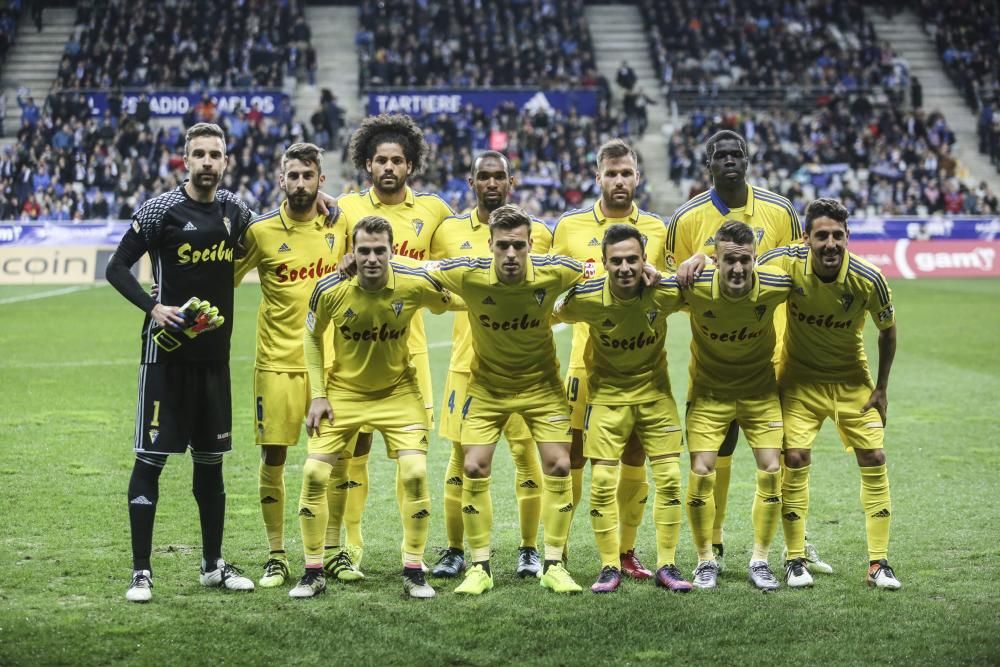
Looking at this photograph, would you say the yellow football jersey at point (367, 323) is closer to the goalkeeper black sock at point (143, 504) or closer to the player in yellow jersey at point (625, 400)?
the player in yellow jersey at point (625, 400)

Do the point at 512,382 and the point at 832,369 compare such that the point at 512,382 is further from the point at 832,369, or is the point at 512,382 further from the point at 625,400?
the point at 832,369

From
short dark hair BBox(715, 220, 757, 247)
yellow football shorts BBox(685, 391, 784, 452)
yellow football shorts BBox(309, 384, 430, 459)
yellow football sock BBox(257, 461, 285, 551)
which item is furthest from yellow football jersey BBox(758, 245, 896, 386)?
yellow football sock BBox(257, 461, 285, 551)

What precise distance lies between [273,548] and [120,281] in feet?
5.84

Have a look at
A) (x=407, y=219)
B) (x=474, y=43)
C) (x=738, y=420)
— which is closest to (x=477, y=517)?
(x=738, y=420)

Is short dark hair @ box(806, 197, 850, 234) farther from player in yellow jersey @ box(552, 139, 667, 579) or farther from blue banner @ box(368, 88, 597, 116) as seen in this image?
blue banner @ box(368, 88, 597, 116)

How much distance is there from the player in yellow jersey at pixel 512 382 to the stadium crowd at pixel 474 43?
1235 inches

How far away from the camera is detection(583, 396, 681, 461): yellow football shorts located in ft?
22.0

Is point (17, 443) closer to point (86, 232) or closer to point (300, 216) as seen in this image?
point (300, 216)

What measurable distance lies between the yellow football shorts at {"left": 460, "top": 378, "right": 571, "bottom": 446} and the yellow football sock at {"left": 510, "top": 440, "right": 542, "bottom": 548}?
0.94 ft

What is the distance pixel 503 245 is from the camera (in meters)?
6.52

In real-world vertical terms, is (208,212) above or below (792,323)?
above

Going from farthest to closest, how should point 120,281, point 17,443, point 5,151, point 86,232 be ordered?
point 5,151 → point 86,232 → point 17,443 → point 120,281

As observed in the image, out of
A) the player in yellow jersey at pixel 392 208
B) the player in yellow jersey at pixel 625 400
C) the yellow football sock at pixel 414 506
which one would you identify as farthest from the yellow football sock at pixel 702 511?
the player in yellow jersey at pixel 392 208

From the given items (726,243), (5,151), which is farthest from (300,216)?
(5,151)
